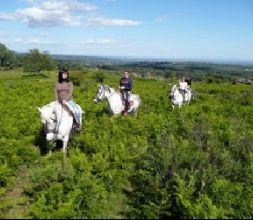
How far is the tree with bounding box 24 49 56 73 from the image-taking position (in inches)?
3789

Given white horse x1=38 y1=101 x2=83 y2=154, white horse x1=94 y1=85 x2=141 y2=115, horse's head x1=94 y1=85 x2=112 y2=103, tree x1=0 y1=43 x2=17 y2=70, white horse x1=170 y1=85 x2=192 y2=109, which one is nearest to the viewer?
white horse x1=38 y1=101 x2=83 y2=154

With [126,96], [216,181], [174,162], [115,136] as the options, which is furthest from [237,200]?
[126,96]

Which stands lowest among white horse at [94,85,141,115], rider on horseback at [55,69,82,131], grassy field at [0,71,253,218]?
grassy field at [0,71,253,218]

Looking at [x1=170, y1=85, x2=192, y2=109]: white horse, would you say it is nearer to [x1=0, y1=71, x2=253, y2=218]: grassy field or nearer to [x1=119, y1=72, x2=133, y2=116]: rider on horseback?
[x1=119, y1=72, x2=133, y2=116]: rider on horseback

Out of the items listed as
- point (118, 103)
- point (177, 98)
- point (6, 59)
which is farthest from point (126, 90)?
point (6, 59)

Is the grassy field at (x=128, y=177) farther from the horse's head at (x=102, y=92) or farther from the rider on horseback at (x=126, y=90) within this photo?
the horse's head at (x=102, y=92)

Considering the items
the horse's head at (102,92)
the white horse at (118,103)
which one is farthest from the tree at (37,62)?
the white horse at (118,103)

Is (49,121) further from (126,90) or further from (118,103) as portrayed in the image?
(126,90)

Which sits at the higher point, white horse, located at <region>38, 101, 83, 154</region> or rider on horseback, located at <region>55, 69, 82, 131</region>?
rider on horseback, located at <region>55, 69, 82, 131</region>

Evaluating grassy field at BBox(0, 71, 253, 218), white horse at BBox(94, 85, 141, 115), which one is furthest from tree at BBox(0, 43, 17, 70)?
grassy field at BBox(0, 71, 253, 218)

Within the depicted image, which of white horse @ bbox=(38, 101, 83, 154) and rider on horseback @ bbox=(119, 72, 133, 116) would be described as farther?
rider on horseback @ bbox=(119, 72, 133, 116)

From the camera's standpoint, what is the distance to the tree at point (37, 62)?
9625 cm

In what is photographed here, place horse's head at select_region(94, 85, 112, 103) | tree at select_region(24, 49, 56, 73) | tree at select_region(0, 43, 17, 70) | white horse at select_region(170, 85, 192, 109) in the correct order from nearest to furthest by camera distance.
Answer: horse's head at select_region(94, 85, 112, 103)
white horse at select_region(170, 85, 192, 109)
tree at select_region(24, 49, 56, 73)
tree at select_region(0, 43, 17, 70)

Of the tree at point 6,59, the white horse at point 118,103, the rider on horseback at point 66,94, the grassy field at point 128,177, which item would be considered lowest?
the tree at point 6,59
